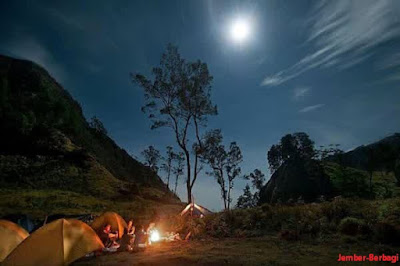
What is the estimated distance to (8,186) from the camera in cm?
3653

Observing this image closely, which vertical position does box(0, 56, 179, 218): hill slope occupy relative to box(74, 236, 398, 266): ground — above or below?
above

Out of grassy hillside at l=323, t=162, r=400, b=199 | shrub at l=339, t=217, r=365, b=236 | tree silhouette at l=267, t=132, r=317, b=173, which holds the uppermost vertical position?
tree silhouette at l=267, t=132, r=317, b=173

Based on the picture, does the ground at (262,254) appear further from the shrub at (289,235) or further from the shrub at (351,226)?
the shrub at (351,226)

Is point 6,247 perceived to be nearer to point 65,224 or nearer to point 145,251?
point 65,224

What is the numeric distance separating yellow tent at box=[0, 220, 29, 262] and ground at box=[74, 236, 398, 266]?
88.7 inches

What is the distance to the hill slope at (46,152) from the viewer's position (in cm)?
4134

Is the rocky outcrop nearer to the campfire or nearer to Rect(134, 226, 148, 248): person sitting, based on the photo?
the campfire

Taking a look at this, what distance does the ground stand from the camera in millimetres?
7312

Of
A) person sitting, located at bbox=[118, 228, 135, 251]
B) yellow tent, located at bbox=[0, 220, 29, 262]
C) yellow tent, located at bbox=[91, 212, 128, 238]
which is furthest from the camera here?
yellow tent, located at bbox=[91, 212, 128, 238]

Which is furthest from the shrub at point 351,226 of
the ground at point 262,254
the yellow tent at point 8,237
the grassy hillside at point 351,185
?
the grassy hillside at point 351,185

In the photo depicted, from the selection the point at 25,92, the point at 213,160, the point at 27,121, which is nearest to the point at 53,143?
the point at 27,121

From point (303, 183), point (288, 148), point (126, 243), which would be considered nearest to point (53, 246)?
point (126, 243)

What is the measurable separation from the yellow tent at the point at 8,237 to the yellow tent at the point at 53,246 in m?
1.37

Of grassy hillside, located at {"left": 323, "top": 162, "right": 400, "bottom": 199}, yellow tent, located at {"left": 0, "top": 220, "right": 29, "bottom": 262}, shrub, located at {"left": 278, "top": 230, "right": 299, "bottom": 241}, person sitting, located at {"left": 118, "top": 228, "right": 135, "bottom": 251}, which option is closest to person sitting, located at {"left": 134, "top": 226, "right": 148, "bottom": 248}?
person sitting, located at {"left": 118, "top": 228, "right": 135, "bottom": 251}
